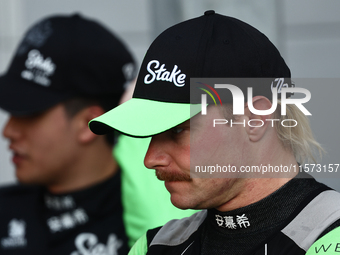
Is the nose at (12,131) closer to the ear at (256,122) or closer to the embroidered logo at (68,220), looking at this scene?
the embroidered logo at (68,220)

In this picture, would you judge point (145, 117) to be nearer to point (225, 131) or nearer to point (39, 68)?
point (225, 131)

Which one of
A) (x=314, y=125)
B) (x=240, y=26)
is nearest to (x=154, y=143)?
(x=240, y=26)

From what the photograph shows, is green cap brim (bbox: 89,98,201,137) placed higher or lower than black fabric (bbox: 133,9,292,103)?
lower

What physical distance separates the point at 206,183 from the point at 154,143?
0.17 metres

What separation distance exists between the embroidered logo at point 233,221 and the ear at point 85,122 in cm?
130

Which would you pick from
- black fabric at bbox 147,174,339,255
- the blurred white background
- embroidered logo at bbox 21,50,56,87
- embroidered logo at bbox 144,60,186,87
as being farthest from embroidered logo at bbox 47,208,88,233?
embroidered logo at bbox 144,60,186,87

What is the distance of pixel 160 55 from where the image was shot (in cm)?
124

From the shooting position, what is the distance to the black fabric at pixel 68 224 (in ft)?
7.70

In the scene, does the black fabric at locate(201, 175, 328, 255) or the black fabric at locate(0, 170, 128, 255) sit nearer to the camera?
the black fabric at locate(201, 175, 328, 255)

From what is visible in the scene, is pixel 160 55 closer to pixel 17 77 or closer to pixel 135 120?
pixel 135 120

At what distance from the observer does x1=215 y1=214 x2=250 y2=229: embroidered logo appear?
1.21m

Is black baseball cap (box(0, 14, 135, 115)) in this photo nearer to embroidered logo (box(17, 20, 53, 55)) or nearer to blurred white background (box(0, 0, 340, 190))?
embroidered logo (box(17, 20, 53, 55))

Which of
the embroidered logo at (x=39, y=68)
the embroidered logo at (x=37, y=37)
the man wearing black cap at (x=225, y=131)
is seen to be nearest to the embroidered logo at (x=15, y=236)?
the embroidered logo at (x=39, y=68)

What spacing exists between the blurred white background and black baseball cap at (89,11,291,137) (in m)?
0.50
